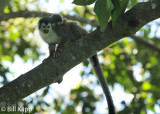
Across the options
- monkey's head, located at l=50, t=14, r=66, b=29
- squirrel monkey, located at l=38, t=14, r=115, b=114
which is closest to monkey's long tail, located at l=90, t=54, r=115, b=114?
squirrel monkey, located at l=38, t=14, r=115, b=114

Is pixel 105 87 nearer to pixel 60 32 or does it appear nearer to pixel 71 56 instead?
pixel 71 56

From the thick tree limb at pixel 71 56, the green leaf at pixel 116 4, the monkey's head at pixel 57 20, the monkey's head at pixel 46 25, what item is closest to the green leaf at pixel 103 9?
the green leaf at pixel 116 4

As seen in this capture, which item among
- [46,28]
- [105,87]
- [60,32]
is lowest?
[105,87]

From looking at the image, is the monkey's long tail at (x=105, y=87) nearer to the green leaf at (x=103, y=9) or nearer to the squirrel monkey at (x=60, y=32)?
the squirrel monkey at (x=60, y=32)

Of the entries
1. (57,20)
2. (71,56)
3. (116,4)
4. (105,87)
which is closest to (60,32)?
(57,20)

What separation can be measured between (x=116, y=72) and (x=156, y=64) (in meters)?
1.42

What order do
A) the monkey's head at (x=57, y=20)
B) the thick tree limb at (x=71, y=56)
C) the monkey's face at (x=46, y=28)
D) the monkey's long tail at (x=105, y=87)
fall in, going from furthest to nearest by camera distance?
the monkey's face at (x=46, y=28)
the monkey's head at (x=57, y=20)
the monkey's long tail at (x=105, y=87)
the thick tree limb at (x=71, y=56)

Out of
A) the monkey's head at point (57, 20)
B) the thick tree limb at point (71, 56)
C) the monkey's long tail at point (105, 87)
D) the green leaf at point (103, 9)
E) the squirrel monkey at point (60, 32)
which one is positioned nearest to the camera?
the green leaf at point (103, 9)

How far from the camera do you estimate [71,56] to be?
3.96m

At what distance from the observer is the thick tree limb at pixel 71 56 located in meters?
3.75

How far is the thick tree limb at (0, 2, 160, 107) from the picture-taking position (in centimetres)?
375

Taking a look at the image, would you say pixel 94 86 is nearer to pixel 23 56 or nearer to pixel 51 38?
pixel 51 38

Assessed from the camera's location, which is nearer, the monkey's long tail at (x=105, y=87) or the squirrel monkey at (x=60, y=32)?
the monkey's long tail at (x=105, y=87)

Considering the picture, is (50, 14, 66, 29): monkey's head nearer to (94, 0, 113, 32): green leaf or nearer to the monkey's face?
the monkey's face
